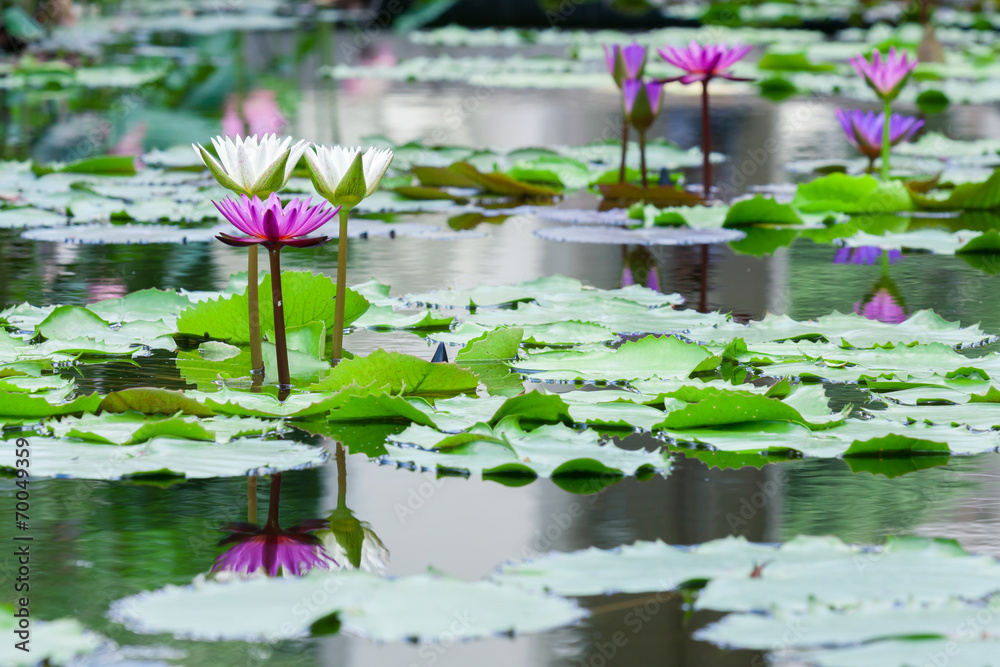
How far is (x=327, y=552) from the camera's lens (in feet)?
4.59

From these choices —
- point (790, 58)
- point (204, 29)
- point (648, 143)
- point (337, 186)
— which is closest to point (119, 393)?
point (337, 186)

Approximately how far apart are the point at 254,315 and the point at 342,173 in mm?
243

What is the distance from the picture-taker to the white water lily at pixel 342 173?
6.11 ft

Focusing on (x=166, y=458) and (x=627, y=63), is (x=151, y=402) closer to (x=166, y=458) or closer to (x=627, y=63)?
(x=166, y=458)

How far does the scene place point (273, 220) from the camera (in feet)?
5.79

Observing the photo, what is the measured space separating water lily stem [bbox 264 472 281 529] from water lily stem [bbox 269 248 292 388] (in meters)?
0.28

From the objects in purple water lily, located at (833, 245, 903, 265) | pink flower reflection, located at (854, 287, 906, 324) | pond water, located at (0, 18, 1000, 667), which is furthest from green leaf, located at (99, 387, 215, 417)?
purple water lily, located at (833, 245, 903, 265)

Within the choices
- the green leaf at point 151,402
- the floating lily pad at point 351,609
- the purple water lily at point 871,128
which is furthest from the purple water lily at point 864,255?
the floating lily pad at point 351,609

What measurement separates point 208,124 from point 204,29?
806 cm

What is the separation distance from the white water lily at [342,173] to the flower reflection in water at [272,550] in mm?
529

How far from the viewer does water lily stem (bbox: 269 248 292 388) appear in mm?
1828

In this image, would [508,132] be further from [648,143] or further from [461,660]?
[461,660]

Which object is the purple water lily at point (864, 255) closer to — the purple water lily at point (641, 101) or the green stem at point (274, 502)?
the purple water lily at point (641, 101)

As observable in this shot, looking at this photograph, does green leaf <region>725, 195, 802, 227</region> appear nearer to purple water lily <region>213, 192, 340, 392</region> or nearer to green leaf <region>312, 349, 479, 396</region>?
green leaf <region>312, 349, 479, 396</region>
